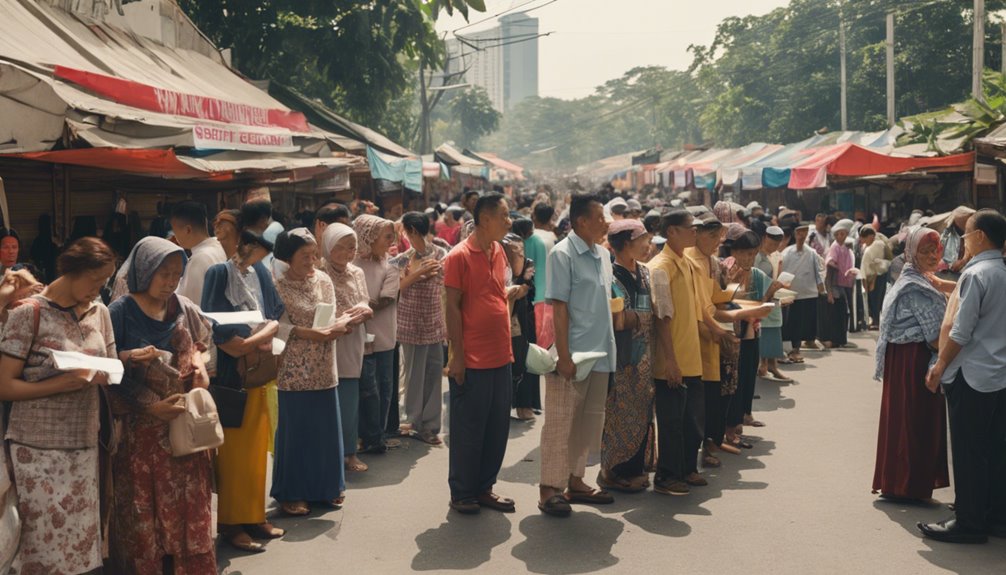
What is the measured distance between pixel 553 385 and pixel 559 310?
1.52ft

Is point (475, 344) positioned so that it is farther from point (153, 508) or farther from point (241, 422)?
point (153, 508)

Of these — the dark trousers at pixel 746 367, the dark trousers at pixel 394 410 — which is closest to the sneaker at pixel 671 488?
the dark trousers at pixel 746 367

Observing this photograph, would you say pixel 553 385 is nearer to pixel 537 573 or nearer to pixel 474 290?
pixel 474 290

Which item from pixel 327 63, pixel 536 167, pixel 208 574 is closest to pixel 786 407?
pixel 208 574

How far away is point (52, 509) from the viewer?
4320mm

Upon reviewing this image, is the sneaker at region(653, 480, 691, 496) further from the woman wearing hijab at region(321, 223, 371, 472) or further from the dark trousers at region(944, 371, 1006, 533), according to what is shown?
the woman wearing hijab at region(321, 223, 371, 472)

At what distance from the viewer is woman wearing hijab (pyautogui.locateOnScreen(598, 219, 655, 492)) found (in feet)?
21.3

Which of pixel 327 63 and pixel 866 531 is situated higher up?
pixel 327 63

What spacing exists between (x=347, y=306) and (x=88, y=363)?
2.66 metres

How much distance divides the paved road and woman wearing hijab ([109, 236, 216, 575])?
1.88 ft

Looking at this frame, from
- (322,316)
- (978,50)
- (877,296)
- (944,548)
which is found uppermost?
(978,50)

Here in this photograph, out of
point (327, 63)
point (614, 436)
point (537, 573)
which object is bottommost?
point (537, 573)

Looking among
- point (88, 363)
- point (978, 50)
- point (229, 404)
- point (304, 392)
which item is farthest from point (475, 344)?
point (978, 50)

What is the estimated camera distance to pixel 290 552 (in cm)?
547
